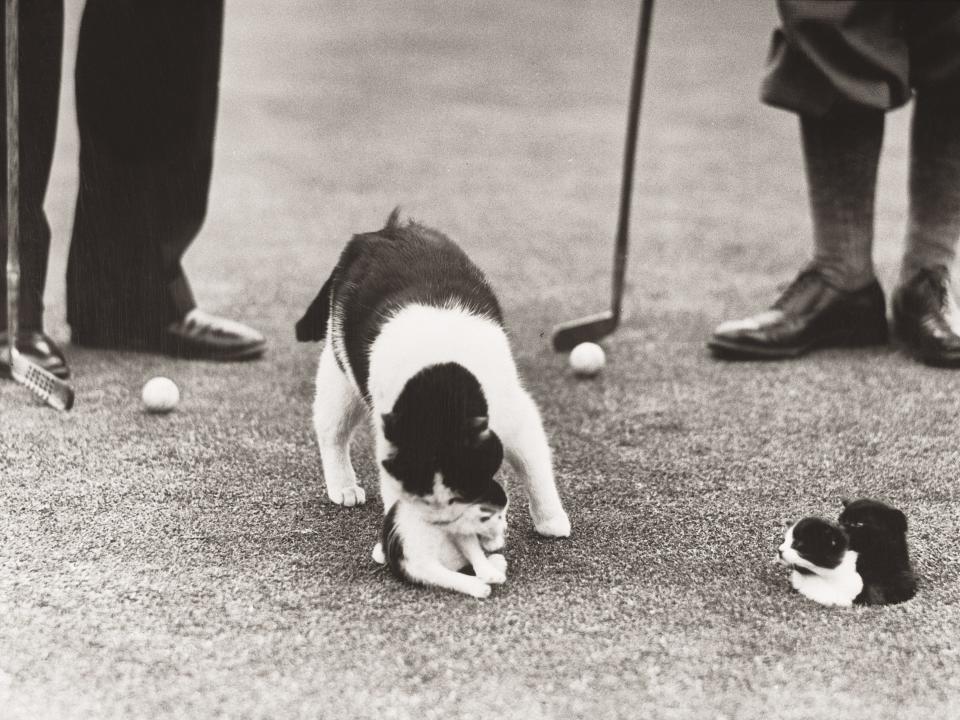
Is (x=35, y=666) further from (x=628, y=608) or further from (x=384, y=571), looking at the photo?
(x=628, y=608)

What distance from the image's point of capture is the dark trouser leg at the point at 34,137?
2.27m

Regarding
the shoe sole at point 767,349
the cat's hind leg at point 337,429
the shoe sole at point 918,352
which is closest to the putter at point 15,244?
the cat's hind leg at point 337,429

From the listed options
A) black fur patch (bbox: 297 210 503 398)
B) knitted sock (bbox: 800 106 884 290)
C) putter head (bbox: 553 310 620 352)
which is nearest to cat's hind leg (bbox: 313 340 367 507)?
black fur patch (bbox: 297 210 503 398)

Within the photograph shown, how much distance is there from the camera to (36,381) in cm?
224

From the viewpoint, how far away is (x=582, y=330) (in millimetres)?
2637

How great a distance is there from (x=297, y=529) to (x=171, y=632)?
0.34 meters

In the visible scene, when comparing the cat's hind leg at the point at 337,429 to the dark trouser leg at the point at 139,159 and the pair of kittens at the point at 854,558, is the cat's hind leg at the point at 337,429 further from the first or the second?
the dark trouser leg at the point at 139,159

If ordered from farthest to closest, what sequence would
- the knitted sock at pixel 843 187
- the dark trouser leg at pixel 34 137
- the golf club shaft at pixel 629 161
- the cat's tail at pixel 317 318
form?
1. the golf club shaft at pixel 629 161
2. the knitted sock at pixel 843 187
3. the dark trouser leg at pixel 34 137
4. the cat's tail at pixel 317 318

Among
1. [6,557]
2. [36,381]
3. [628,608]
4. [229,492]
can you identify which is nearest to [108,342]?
[36,381]

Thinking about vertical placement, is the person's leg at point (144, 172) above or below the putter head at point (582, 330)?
above

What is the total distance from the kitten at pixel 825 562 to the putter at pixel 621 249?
46.0 inches

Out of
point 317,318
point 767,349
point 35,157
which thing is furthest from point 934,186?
point 35,157

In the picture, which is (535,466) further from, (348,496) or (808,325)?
(808,325)

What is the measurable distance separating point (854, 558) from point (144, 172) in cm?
166
